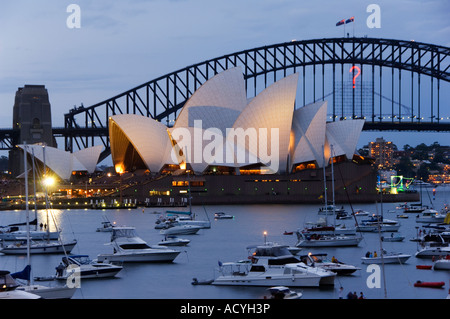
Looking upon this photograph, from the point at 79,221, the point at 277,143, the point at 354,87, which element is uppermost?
the point at 354,87

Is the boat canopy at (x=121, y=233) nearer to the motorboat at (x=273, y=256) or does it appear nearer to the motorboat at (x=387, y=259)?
the motorboat at (x=273, y=256)

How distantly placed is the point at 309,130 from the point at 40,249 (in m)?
50.7

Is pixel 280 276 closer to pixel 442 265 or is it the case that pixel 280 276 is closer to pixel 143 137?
pixel 442 265

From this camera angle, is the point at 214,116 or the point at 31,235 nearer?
the point at 31,235

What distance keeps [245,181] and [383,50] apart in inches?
1129

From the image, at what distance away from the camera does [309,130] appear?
277 ft

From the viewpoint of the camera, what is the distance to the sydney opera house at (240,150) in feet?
279

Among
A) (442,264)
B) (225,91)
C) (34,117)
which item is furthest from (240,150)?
(442,264)

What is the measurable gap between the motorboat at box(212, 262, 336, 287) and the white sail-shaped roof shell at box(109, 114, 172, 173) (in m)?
66.4

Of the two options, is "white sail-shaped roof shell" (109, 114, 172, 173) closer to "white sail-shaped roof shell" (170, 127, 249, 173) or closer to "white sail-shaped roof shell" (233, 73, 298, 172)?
"white sail-shaped roof shell" (170, 127, 249, 173)

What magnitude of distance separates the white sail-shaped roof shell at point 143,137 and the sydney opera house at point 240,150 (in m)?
0.11
